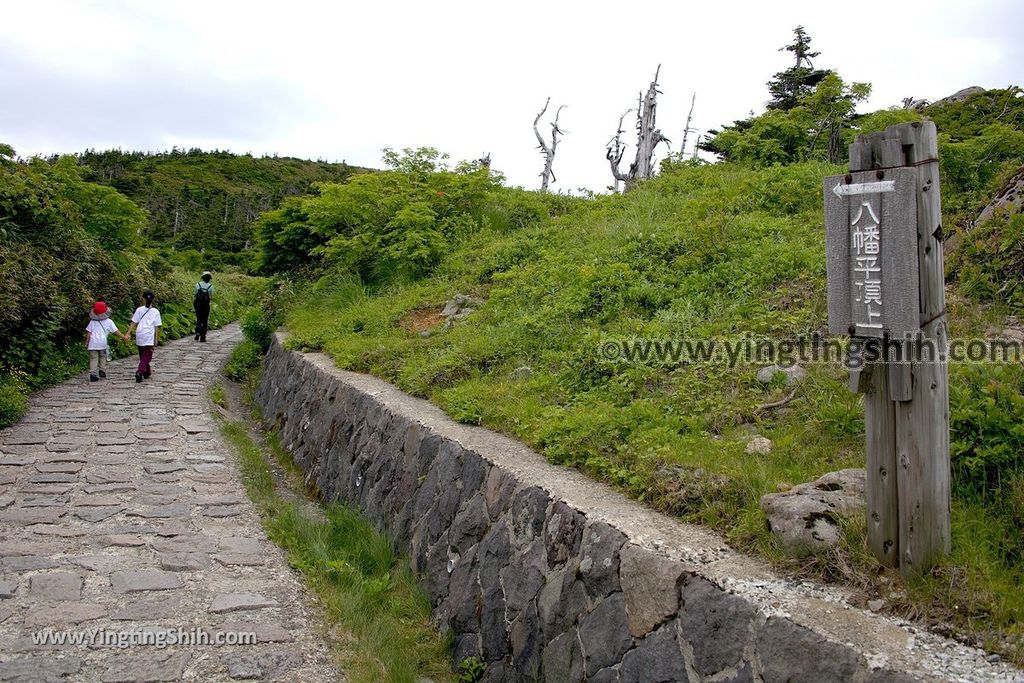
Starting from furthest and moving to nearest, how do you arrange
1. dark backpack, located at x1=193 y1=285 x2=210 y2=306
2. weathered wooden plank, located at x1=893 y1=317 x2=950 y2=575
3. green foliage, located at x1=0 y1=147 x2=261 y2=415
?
dark backpack, located at x1=193 y1=285 x2=210 y2=306 < green foliage, located at x1=0 y1=147 x2=261 y2=415 < weathered wooden plank, located at x1=893 y1=317 x2=950 y2=575

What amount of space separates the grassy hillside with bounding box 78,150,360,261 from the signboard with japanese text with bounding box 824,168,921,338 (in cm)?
3109

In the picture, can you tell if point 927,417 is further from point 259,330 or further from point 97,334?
→ point 259,330

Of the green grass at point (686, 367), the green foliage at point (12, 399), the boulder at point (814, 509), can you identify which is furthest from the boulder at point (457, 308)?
the boulder at point (814, 509)

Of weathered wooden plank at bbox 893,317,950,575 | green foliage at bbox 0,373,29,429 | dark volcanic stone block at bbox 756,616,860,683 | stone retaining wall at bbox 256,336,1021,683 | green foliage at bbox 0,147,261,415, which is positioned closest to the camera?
dark volcanic stone block at bbox 756,616,860,683

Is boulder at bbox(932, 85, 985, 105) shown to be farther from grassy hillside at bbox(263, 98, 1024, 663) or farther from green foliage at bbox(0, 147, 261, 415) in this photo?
green foliage at bbox(0, 147, 261, 415)

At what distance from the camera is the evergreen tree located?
20359mm

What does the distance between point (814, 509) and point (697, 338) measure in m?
2.83

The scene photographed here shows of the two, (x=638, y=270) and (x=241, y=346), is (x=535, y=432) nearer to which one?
(x=638, y=270)

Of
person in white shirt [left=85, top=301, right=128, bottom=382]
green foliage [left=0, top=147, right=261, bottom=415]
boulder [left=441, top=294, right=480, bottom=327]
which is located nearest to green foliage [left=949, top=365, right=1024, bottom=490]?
boulder [left=441, top=294, right=480, bottom=327]

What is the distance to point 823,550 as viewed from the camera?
10.0ft
